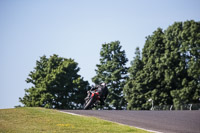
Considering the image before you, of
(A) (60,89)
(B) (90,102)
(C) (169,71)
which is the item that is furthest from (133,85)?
(B) (90,102)

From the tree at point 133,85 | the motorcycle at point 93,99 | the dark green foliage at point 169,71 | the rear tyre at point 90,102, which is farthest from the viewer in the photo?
the tree at point 133,85

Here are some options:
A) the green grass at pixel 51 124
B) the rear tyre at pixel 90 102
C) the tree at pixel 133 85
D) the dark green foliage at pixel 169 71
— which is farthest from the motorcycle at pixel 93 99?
the tree at pixel 133 85

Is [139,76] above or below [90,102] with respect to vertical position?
above

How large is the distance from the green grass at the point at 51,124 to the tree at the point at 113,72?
42879 millimetres

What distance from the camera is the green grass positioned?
19.7m

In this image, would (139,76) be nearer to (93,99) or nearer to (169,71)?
(169,71)

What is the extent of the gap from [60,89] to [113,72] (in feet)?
38.6

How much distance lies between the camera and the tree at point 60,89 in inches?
2534

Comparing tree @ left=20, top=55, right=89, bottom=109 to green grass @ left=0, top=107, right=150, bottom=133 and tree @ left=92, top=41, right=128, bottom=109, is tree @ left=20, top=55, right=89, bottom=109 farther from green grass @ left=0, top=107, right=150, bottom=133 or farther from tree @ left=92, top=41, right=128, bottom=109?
green grass @ left=0, top=107, right=150, bottom=133

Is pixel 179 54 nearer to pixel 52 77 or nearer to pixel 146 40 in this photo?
pixel 146 40

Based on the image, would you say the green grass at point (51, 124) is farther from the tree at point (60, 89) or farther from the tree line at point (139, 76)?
the tree at point (60, 89)

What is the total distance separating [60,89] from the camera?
2542 inches

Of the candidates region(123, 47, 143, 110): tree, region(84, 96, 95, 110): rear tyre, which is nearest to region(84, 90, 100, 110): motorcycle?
region(84, 96, 95, 110): rear tyre

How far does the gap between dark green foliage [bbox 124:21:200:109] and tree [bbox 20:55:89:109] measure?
936 cm
